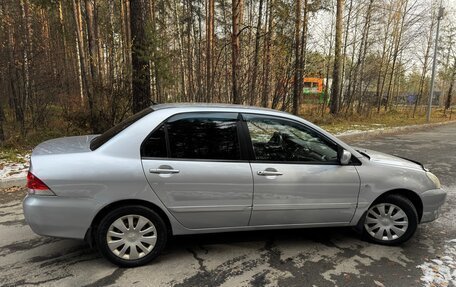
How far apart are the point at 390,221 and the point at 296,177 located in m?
1.36

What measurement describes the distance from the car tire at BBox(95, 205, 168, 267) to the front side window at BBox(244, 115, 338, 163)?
1.34m

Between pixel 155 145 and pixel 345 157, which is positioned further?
pixel 345 157

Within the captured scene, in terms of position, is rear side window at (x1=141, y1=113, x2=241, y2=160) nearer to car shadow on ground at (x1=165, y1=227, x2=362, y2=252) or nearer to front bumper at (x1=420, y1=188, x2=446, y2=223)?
car shadow on ground at (x1=165, y1=227, x2=362, y2=252)

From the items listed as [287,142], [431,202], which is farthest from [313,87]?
[287,142]

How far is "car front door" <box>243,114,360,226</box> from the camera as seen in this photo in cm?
368

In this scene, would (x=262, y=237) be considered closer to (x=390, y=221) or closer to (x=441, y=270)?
(x=390, y=221)

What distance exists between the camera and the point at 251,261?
12.0 feet

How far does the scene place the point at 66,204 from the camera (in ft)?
10.6

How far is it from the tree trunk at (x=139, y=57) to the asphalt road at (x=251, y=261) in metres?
5.17

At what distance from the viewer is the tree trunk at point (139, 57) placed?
8977 mm

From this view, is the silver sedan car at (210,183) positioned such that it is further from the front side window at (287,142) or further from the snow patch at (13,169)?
the snow patch at (13,169)

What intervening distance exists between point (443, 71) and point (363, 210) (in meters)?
43.0

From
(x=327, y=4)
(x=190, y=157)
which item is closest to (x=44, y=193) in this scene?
(x=190, y=157)

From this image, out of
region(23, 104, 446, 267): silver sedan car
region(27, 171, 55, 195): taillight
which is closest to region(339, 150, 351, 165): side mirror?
region(23, 104, 446, 267): silver sedan car
